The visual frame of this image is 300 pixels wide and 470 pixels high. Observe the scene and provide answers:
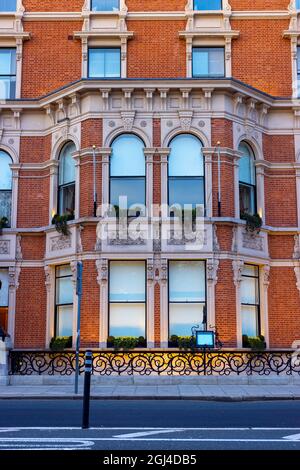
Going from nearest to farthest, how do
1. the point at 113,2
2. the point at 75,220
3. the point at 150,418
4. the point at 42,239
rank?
the point at 150,418
the point at 75,220
the point at 42,239
the point at 113,2

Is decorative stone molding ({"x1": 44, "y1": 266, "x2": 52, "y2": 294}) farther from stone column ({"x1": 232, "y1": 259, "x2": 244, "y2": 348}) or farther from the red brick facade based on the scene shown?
stone column ({"x1": 232, "y1": 259, "x2": 244, "y2": 348})

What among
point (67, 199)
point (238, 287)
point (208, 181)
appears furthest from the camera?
point (67, 199)

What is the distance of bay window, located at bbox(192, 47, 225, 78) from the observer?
23719 mm

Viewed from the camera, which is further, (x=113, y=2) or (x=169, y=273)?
(x=113, y=2)

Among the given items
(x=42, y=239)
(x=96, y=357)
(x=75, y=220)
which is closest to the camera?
(x=96, y=357)

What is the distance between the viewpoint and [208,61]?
23844 mm

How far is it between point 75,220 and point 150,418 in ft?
35.9

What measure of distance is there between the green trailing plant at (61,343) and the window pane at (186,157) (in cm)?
618

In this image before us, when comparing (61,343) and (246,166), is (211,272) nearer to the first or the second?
(246,166)

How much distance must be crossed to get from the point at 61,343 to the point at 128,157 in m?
6.28

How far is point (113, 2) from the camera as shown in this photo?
2422cm

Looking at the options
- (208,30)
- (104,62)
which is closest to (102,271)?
(104,62)

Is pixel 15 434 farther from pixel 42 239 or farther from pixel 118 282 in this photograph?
pixel 42 239

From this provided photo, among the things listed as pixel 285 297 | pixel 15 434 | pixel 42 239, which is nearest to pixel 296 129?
pixel 285 297
